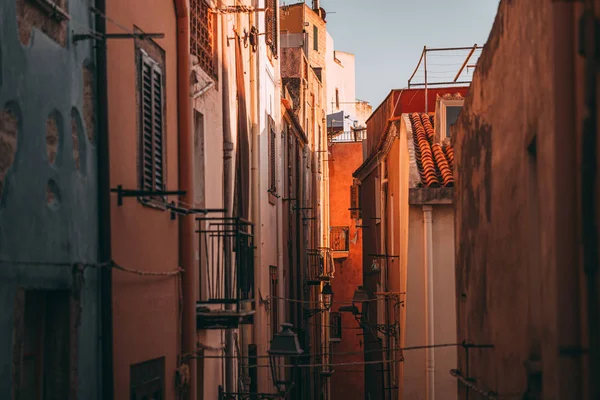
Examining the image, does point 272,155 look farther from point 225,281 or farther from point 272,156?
point 225,281

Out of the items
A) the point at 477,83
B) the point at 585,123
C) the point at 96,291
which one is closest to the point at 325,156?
the point at 477,83

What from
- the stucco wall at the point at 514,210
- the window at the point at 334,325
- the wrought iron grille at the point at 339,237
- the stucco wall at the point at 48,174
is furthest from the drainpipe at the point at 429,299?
the wrought iron grille at the point at 339,237

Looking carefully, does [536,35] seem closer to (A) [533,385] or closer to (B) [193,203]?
(A) [533,385]

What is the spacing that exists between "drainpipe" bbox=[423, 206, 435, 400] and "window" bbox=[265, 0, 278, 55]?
6.36 metres


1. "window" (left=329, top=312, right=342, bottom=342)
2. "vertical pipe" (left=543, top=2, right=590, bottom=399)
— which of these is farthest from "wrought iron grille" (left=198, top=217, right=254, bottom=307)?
"window" (left=329, top=312, right=342, bottom=342)

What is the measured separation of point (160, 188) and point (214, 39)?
4679 mm

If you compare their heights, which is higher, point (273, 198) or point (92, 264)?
point (273, 198)

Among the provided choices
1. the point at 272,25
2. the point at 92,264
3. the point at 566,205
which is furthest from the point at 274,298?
the point at 566,205

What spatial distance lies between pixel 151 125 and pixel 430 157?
10.3 meters

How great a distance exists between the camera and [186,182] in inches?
501

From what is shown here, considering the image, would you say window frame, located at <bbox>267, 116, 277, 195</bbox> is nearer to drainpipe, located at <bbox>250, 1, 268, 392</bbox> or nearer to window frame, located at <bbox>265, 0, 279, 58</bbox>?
window frame, located at <bbox>265, 0, 279, 58</bbox>

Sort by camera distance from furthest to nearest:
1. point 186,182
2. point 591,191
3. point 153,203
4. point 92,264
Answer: point 186,182 → point 153,203 → point 92,264 → point 591,191

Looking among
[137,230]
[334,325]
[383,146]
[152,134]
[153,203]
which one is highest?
[383,146]

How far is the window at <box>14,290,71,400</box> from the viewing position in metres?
8.05
